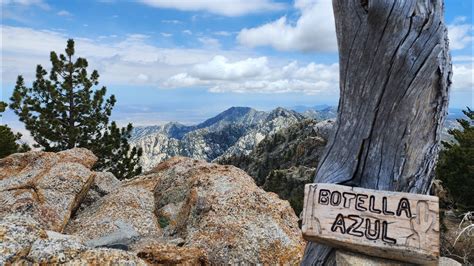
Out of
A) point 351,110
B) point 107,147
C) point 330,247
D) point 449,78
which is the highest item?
point 449,78

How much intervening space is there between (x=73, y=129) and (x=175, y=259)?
24.1 m

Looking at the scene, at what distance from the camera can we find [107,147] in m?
29.8

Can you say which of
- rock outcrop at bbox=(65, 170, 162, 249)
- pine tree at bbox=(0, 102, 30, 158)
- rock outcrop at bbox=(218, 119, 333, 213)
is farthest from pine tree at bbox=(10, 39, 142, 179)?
rock outcrop at bbox=(218, 119, 333, 213)

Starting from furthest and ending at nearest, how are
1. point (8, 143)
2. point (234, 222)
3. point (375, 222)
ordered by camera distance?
1. point (8, 143)
2. point (234, 222)
3. point (375, 222)

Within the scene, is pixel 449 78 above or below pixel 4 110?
above

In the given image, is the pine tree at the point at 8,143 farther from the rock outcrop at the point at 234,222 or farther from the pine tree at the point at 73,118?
the rock outcrop at the point at 234,222

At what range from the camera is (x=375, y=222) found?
434 cm

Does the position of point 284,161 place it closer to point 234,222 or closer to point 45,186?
point 45,186

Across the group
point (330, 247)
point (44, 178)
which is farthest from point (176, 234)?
point (330, 247)

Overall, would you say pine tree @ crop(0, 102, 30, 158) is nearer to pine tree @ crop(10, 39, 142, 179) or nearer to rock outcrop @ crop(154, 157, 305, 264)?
pine tree @ crop(10, 39, 142, 179)

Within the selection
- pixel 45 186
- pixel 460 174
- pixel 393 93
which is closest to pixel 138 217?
pixel 45 186

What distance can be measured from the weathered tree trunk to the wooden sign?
29 cm

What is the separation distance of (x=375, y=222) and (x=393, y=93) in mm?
1481

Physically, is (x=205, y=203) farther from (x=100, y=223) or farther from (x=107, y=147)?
(x=107, y=147)
